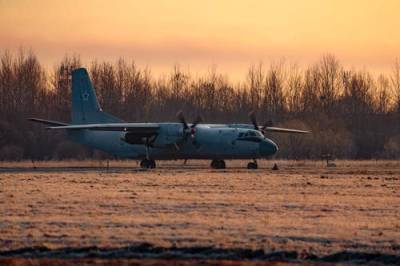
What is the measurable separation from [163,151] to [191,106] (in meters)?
57.5

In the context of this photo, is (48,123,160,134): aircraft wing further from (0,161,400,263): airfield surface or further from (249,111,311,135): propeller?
(0,161,400,263): airfield surface

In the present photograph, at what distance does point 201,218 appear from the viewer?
25922 millimetres

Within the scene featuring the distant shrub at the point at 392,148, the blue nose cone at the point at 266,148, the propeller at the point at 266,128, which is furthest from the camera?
the distant shrub at the point at 392,148

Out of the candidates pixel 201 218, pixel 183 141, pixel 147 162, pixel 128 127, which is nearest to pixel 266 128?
pixel 183 141

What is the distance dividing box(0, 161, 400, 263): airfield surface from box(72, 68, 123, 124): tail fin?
2179cm

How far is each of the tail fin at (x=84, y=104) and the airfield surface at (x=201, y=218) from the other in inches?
858

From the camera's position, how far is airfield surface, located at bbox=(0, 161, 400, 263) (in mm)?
20391

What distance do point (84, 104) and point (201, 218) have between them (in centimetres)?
4006

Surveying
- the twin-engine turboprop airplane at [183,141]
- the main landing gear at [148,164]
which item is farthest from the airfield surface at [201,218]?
the main landing gear at [148,164]

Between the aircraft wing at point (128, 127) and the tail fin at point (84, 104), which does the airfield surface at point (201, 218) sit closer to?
the aircraft wing at point (128, 127)

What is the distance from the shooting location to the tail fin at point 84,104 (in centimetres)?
6475

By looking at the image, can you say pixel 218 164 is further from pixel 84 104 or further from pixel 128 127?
pixel 84 104

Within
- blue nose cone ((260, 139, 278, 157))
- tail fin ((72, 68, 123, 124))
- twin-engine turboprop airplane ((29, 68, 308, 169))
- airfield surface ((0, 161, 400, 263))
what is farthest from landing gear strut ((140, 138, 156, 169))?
airfield surface ((0, 161, 400, 263))

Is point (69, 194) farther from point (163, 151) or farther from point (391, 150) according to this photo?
point (391, 150)
